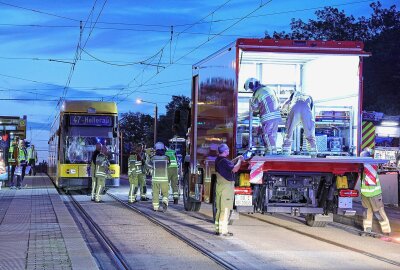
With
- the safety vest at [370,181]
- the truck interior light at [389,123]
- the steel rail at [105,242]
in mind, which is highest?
the truck interior light at [389,123]

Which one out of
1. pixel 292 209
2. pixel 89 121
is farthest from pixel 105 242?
pixel 89 121

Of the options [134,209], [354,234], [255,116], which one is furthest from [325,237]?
[134,209]

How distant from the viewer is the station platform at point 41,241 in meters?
9.37

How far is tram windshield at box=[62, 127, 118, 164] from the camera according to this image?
2655cm

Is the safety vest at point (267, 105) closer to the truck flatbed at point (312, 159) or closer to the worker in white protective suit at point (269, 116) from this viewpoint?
the worker in white protective suit at point (269, 116)

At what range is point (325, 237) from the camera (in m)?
13.8

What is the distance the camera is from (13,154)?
1136 inches

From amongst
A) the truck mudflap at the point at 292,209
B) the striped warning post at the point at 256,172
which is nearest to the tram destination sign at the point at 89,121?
the truck mudflap at the point at 292,209

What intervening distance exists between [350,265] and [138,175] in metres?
12.9

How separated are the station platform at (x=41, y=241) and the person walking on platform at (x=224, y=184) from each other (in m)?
2.62

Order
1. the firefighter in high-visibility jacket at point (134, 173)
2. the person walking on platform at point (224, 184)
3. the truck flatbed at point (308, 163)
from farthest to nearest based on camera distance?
the firefighter in high-visibility jacket at point (134, 173) → the truck flatbed at point (308, 163) → the person walking on platform at point (224, 184)

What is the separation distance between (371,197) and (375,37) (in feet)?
136

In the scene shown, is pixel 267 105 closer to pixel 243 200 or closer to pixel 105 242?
pixel 243 200

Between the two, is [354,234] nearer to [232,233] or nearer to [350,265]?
[232,233]
